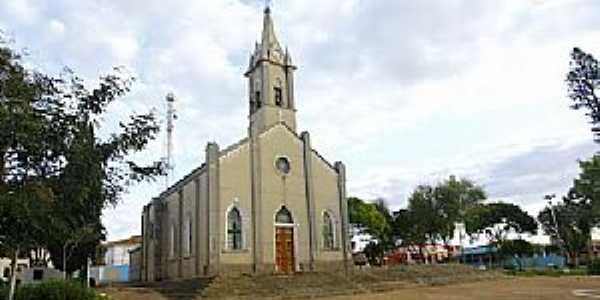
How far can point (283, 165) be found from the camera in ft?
117

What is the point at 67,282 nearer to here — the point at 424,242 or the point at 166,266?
the point at 166,266

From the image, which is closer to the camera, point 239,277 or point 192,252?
point 239,277

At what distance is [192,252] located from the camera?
111 feet

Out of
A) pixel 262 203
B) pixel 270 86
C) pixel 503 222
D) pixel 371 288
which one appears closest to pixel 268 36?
pixel 270 86

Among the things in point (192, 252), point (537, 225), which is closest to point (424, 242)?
point (537, 225)

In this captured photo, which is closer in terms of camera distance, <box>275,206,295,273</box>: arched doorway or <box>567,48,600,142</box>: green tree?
<box>567,48,600,142</box>: green tree

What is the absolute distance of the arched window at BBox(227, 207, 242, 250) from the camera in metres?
32.4

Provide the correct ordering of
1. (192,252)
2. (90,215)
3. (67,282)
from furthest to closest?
(192,252) → (67,282) → (90,215)

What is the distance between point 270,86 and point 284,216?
30.6ft

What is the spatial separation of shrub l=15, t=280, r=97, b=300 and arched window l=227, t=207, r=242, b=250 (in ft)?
42.8

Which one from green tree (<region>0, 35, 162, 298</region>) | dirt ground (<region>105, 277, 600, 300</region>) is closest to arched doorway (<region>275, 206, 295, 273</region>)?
dirt ground (<region>105, 277, 600, 300</region>)

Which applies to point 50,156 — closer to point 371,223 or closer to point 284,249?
point 284,249

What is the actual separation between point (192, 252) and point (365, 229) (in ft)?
89.9

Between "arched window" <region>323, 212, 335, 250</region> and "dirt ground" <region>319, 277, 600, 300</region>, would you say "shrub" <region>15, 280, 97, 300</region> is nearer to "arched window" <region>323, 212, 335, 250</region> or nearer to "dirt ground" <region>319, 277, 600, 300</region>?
"dirt ground" <region>319, 277, 600, 300</region>
